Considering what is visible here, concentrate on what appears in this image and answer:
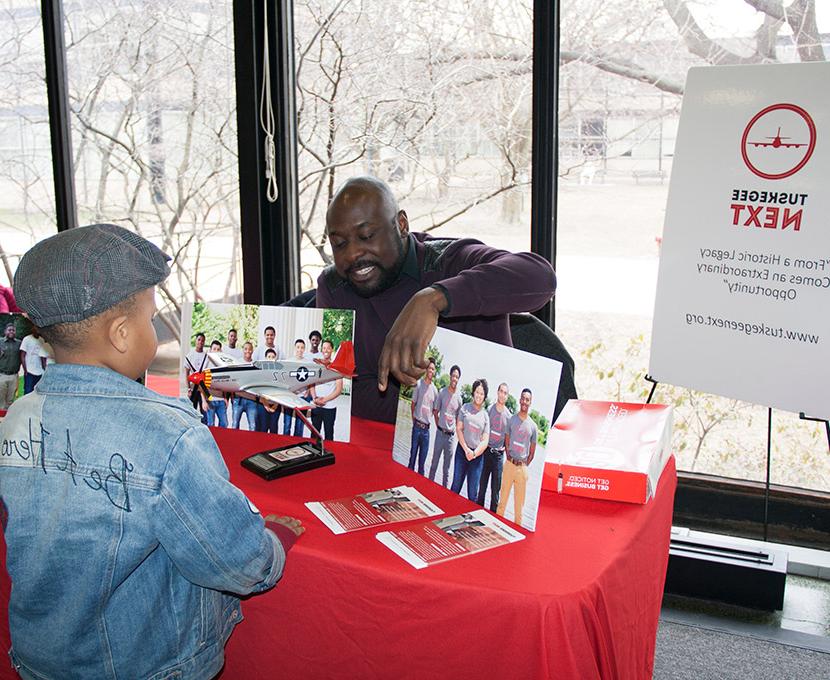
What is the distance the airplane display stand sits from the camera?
174 cm

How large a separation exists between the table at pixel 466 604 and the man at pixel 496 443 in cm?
7

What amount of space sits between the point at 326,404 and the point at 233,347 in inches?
10.2

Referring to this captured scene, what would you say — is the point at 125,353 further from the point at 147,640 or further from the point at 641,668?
the point at 641,668

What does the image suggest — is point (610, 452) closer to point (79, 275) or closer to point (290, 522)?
point (290, 522)

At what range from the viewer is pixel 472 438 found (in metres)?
1.59

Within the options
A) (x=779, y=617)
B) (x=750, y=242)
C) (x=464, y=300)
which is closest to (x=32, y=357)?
(x=464, y=300)

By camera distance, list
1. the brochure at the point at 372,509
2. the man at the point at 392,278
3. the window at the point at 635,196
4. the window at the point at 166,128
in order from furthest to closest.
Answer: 1. the window at the point at 166,128
2. the window at the point at 635,196
3. the man at the point at 392,278
4. the brochure at the point at 372,509

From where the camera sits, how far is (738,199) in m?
2.35

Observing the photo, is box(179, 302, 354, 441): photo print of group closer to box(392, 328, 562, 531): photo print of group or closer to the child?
box(392, 328, 562, 531): photo print of group

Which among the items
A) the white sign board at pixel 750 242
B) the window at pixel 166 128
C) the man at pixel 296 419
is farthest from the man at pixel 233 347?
the window at pixel 166 128

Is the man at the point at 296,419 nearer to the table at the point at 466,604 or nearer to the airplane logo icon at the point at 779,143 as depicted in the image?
the table at the point at 466,604

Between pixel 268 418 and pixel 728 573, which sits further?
pixel 728 573

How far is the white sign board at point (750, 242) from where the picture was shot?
221cm

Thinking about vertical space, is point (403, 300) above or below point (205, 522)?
above
